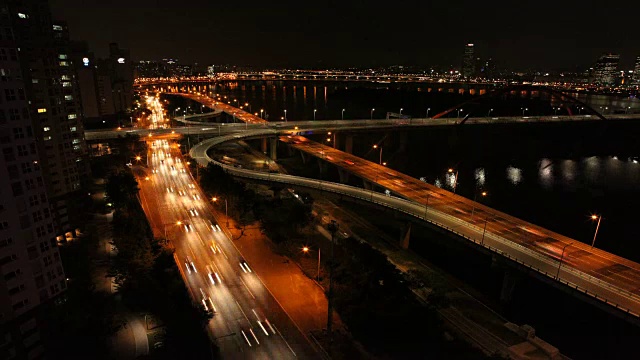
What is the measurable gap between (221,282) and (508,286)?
26831mm

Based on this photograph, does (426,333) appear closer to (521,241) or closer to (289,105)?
(521,241)

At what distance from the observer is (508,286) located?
1465 inches

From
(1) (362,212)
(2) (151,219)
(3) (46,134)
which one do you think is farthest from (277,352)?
(3) (46,134)

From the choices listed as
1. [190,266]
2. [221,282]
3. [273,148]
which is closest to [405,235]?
[221,282]

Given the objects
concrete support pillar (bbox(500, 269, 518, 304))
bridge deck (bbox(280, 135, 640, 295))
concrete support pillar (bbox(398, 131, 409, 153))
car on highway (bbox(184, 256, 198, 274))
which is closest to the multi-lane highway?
car on highway (bbox(184, 256, 198, 274))

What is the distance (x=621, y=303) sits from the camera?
96.3ft

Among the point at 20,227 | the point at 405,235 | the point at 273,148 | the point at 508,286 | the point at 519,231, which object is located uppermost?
the point at 20,227

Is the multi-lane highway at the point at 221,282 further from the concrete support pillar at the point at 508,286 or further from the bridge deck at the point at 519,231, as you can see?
the bridge deck at the point at 519,231

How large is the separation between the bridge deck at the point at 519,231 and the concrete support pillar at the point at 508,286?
139 inches

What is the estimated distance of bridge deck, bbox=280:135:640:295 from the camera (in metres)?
33.8

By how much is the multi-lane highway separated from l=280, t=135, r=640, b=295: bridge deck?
24327 millimetres

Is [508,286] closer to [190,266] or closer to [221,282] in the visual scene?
[221,282]

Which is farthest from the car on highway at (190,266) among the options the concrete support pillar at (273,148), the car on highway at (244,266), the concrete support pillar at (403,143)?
the concrete support pillar at (403,143)

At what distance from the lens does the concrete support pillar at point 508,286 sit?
36.7 m
